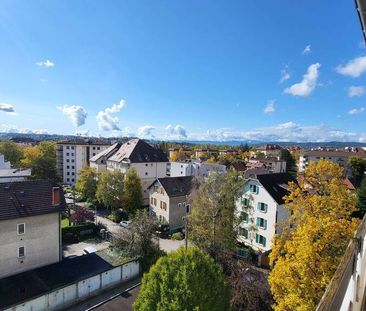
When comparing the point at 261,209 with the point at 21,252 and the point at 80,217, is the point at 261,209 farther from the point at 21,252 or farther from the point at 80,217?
the point at 80,217

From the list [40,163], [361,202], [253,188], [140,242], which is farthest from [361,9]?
[40,163]

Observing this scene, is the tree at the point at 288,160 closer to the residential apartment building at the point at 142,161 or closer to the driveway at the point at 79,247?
the residential apartment building at the point at 142,161

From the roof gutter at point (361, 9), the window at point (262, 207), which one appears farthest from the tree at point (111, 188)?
the roof gutter at point (361, 9)

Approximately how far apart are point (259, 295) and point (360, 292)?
16.3 meters

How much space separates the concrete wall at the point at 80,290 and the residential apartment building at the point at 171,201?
12093 millimetres

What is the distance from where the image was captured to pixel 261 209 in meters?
28.9

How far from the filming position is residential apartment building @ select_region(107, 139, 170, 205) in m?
49.1

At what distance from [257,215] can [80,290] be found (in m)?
18.0

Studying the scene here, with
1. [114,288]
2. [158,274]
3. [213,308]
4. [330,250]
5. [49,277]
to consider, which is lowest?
[114,288]

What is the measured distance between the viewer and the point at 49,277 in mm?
21203

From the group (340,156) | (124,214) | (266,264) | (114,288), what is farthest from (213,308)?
(340,156)

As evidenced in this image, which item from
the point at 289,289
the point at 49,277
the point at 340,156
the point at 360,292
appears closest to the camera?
the point at 360,292

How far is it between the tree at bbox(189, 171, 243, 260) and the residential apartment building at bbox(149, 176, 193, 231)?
8.50m

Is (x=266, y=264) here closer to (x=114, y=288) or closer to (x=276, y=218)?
(x=276, y=218)
